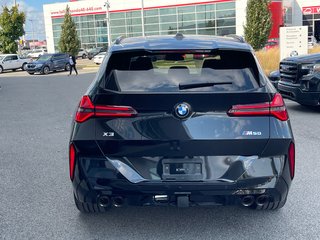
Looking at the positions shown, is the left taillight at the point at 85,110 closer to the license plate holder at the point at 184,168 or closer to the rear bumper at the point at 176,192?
the rear bumper at the point at 176,192

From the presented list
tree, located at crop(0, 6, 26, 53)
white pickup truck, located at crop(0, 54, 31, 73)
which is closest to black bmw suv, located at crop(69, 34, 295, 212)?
white pickup truck, located at crop(0, 54, 31, 73)

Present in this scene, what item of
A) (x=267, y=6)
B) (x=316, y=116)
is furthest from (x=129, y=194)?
(x=267, y=6)

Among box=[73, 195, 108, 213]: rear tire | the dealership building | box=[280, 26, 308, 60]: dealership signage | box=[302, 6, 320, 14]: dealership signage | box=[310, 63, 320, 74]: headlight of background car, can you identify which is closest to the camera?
box=[73, 195, 108, 213]: rear tire

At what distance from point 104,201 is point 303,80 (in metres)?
7.02

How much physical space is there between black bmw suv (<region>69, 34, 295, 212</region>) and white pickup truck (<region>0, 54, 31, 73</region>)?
33.7m

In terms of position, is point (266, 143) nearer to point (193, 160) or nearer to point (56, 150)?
point (193, 160)

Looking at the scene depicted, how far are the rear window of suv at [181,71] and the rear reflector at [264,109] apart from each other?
178 millimetres

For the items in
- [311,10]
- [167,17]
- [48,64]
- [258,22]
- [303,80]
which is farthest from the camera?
[311,10]

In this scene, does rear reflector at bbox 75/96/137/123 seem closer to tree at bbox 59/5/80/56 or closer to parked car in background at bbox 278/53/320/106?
parked car in background at bbox 278/53/320/106

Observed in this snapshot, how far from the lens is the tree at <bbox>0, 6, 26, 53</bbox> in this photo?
40.5 metres

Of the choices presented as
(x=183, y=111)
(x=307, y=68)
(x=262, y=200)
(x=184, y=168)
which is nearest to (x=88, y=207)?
(x=184, y=168)

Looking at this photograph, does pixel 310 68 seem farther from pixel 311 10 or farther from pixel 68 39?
pixel 311 10

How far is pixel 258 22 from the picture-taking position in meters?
34.7

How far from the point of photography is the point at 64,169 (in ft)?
19.1
